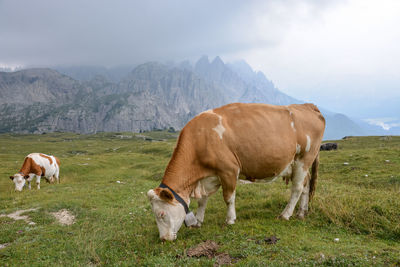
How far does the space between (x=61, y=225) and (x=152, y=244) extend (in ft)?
19.1

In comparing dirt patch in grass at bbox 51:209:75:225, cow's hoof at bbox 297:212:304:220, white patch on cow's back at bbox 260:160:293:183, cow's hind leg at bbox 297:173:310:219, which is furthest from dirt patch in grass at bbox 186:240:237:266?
dirt patch in grass at bbox 51:209:75:225

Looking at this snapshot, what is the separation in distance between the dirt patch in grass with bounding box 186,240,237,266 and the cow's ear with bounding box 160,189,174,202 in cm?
149

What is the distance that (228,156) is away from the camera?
23.9ft

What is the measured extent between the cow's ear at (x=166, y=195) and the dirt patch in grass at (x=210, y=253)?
1.49 metres

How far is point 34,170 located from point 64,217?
487 inches

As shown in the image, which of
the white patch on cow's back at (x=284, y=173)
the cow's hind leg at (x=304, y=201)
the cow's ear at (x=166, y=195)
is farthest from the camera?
the cow's hind leg at (x=304, y=201)

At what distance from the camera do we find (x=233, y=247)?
20.1 ft

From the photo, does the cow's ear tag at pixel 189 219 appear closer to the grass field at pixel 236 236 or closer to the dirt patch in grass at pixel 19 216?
the grass field at pixel 236 236

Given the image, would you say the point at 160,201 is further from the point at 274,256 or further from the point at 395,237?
the point at 395,237

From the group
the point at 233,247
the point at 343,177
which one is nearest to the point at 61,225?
the point at 233,247

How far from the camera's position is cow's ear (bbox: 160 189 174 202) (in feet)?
22.0

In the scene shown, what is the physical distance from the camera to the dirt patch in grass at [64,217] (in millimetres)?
10962

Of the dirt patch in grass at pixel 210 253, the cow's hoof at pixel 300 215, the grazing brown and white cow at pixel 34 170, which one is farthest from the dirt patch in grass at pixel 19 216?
the cow's hoof at pixel 300 215

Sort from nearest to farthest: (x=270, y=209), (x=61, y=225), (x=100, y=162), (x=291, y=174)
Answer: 1. (x=291, y=174)
2. (x=270, y=209)
3. (x=61, y=225)
4. (x=100, y=162)
